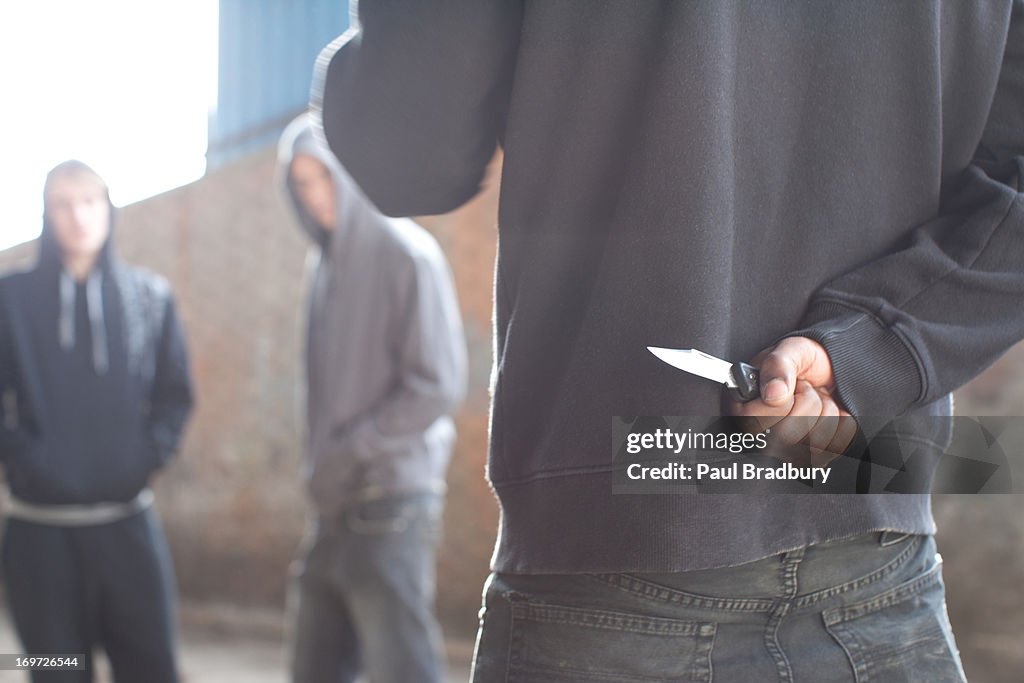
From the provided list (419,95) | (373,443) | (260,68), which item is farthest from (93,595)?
(260,68)

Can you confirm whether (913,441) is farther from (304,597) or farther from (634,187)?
(304,597)

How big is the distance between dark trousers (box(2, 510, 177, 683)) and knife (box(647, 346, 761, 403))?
2.51 metres

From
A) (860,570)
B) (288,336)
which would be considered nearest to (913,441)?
(860,570)

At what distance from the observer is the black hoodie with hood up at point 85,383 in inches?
122

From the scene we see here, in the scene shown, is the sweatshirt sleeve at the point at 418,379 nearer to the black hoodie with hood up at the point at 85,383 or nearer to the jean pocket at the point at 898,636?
the black hoodie with hood up at the point at 85,383

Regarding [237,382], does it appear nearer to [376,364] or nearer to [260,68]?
[260,68]

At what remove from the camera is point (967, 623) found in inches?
164

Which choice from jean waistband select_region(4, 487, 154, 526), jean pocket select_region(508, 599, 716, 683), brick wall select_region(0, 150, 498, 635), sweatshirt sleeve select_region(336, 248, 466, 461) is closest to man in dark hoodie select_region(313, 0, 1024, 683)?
jean pocket select_region(508, 599, 716, 683)

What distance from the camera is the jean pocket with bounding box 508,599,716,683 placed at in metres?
0.98

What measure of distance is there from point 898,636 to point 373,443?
2262 millimetres

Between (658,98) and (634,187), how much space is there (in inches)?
3.4

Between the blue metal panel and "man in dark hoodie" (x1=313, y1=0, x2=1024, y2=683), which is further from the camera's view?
the blue metal panel

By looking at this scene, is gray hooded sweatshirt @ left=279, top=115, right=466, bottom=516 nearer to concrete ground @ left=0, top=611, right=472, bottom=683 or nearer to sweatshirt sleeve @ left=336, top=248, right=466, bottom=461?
sweatshirt sleeve @ left=336, top=248, right=466, bottom=461

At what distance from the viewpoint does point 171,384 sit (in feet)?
11.6
